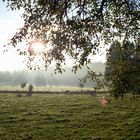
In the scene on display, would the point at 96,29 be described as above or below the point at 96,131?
above

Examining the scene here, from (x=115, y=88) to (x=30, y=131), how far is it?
10577 millimetres

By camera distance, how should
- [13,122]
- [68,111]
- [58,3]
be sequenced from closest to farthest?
[58,3] → [13,122] → [68,111]

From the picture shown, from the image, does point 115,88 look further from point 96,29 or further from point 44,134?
point 44,134

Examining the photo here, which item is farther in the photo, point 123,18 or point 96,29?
point 123,18

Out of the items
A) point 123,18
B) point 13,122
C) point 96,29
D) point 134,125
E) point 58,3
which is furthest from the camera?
point 13,122

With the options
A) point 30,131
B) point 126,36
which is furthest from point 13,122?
point 126,36

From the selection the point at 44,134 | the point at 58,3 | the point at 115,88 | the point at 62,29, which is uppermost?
the point at 58,3

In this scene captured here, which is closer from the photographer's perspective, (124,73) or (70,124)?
(124,73)

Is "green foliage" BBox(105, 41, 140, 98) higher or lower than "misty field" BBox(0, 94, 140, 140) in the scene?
higher

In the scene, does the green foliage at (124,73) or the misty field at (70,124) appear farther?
the misty field at (70,124)

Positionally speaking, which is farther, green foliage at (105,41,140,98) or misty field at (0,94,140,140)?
misty field at (0,94,140,140)

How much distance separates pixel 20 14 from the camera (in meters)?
16.9

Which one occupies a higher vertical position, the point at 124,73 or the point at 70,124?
the point at 124,73

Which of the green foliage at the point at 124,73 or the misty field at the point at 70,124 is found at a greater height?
the green foliage at the point at 124,73
